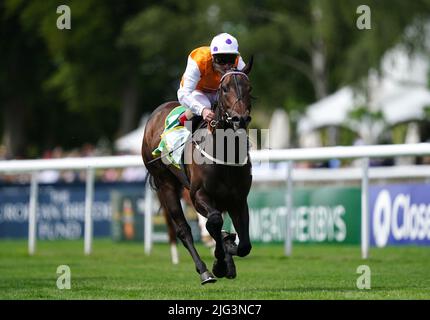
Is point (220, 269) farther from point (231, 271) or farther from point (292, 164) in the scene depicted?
point (292, 164)

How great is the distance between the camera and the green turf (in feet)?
28.3

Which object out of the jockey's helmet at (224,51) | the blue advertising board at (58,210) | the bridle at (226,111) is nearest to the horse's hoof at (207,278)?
the bridle at (226,111)

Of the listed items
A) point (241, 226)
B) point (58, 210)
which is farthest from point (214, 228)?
point (58, 210)

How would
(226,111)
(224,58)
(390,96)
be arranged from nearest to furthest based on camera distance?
(226,111), (224,58), (390,96)

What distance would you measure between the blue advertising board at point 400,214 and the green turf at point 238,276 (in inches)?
12.4

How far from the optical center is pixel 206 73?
941 cm

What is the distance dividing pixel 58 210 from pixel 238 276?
11.3m

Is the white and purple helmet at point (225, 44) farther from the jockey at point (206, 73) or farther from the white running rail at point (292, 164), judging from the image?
the white running rail at point (292, 164)

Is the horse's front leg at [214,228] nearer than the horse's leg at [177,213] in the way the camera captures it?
Yes

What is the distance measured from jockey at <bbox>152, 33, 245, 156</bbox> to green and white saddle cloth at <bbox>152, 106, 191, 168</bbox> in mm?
92

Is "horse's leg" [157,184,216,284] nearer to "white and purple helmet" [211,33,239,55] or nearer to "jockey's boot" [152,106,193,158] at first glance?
"jockey's boot" [152,106,193,158]

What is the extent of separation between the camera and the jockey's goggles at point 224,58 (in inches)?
355

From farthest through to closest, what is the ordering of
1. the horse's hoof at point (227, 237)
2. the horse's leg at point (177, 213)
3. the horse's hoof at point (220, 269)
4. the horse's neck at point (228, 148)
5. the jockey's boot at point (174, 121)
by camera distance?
the jockey's boot at point (174, 121) < the horse's leg at point (177, 213) < the horse's hoof at point (227, 237) < the horse's hoof at point (220, 269) < the horse's neck at point (228, 148)
